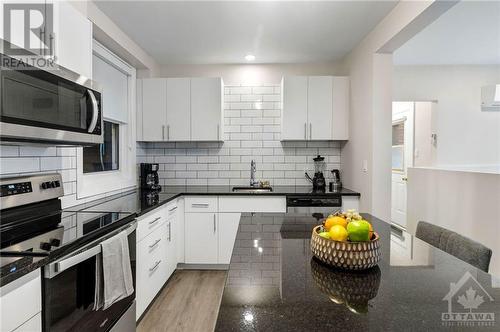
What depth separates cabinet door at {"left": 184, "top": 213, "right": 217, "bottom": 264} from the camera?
3.12 metres

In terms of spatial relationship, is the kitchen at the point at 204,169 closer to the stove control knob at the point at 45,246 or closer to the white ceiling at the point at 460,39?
the stove control knob at the point at 45,246

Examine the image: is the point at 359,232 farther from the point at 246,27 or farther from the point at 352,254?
the point at 246,27

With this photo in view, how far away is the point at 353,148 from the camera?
10.5ft

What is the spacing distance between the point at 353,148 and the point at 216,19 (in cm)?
198

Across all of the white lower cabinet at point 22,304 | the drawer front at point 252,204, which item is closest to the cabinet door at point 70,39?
the white lower cabinet at point 22,304

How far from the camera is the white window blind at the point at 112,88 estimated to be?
8.60 ft

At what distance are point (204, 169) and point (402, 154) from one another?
3661 mm

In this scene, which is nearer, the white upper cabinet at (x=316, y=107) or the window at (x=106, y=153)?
the window at (x=106, y=153)

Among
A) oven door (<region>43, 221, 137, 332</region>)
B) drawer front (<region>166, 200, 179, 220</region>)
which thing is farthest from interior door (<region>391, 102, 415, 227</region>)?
oven door (<region>43, 221, 137, 332</region>)

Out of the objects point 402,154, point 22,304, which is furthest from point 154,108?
point 402,154

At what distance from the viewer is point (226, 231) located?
10.3 ft

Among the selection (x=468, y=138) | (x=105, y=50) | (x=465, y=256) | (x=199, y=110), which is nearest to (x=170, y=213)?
(x=199, y=110)

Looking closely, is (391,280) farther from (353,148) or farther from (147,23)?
(147,23)

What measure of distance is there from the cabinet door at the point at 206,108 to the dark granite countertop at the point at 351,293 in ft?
7.61
